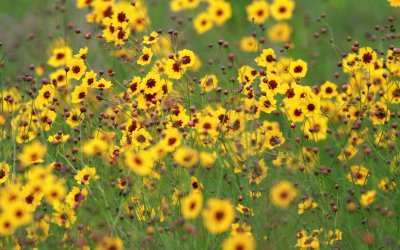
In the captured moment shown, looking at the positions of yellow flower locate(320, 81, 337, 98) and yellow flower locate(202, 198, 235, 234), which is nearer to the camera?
yellow flower locate(202, 198, 235, 234)

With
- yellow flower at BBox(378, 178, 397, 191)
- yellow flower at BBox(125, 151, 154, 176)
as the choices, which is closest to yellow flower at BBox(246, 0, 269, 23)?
yellow flower at BBox(378, 178, 397, 191)

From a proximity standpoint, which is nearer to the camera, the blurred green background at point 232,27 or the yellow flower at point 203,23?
the yellow flower at point 203,23

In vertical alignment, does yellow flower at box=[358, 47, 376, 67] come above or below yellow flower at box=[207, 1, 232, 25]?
above

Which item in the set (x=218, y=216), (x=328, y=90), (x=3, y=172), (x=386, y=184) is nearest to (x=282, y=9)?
(x=328, y=90)

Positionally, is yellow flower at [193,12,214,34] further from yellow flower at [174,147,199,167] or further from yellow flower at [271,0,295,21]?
yellow flower at [174,147,199,167]

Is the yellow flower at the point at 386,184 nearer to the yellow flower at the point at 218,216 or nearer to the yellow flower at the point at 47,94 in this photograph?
the yellow flower at the point at 218,216

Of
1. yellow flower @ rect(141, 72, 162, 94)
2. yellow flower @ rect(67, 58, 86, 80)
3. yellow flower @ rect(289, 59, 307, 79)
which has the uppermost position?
yellow flower @ rect(289, 59, 307, 79)

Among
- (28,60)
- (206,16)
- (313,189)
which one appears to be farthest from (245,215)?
(28,60)

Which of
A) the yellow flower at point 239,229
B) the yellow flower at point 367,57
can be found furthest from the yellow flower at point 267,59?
the yellow flower at point 239,229
